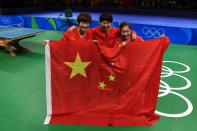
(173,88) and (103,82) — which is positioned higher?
(103,82)

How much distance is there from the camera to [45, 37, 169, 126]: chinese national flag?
2941mm

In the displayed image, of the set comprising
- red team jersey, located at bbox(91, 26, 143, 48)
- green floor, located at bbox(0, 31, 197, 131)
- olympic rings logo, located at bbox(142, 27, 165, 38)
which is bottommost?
green floor, located at bbox(0, 31, 197, 131)

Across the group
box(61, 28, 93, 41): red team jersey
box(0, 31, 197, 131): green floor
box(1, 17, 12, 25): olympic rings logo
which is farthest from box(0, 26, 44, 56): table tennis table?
box(1, 17, 12, 25): olympic rings logo

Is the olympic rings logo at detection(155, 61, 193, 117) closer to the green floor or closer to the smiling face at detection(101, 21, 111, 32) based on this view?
the green floor

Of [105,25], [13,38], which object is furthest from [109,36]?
[13,38]

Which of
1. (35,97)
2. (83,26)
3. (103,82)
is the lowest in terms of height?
(35,97)

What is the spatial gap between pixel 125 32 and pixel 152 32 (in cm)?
479

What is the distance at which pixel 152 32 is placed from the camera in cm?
768

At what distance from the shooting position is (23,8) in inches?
473

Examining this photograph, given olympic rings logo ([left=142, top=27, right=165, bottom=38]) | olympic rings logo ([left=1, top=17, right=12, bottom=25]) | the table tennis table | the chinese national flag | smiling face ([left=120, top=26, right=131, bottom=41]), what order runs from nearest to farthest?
the chinese national flag → smiling face ([left=120, top=26, right=131, bottom=41]) → the table tennis table → olympic rings logo ([left=142, top=27, right=165, bottom=38]) → olympic rings logo ([left=1, top=17, right=12, bottom=25])

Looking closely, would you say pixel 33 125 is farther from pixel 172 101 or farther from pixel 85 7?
pixel 85 7

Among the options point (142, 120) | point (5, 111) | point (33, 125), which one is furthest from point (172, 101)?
point (5, 111)

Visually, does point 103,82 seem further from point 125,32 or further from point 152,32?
point 152,32

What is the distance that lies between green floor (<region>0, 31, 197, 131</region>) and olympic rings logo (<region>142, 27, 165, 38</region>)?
1566 mm
